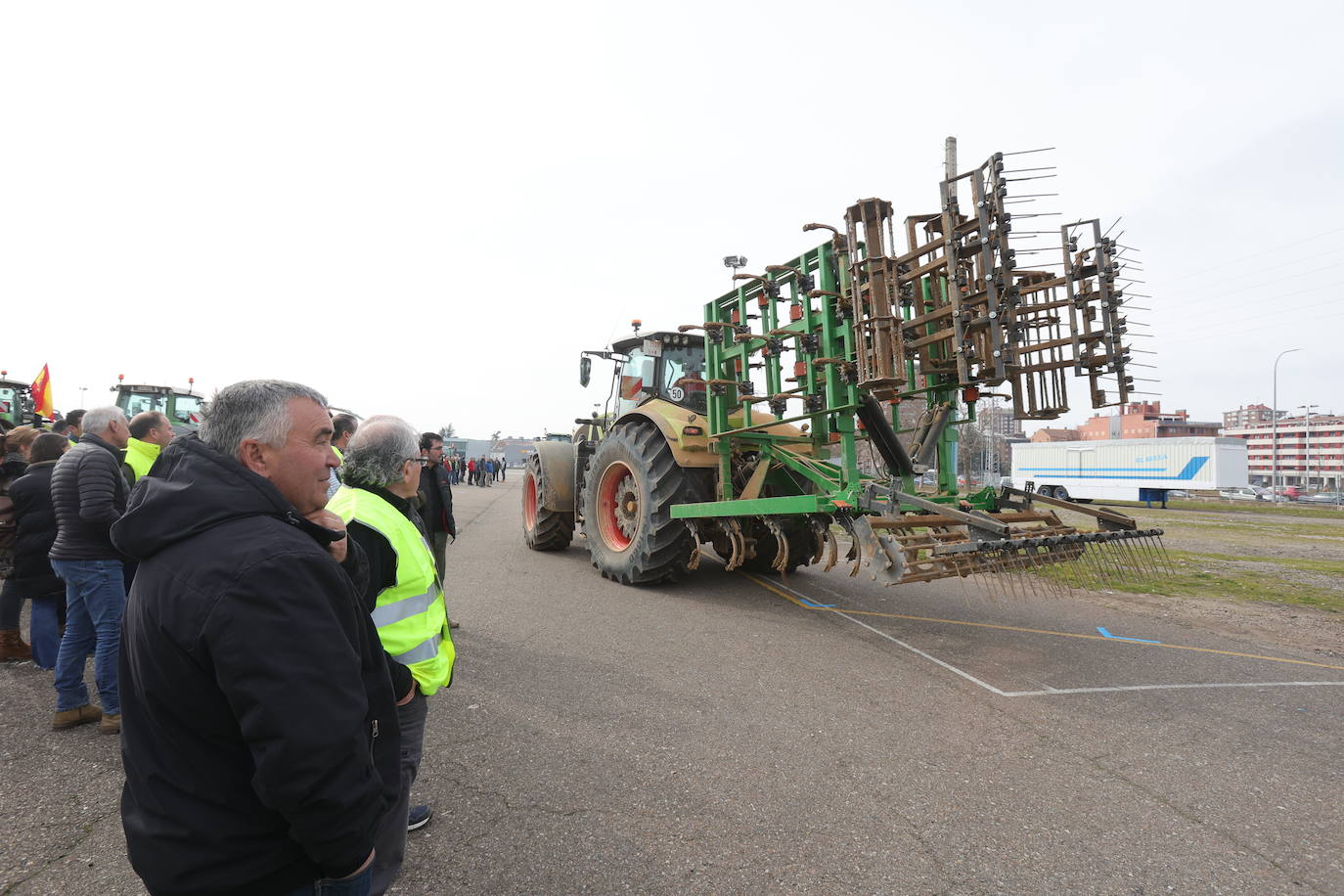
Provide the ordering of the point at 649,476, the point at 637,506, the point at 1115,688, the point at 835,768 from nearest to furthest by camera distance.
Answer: the point at 835,768 < the point at 1115,688 < the point at 649,476 < the point at 637,506

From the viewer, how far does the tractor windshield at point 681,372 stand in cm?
777

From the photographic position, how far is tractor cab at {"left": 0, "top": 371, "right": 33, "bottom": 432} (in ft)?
38.2

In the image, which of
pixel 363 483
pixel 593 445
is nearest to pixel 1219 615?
pixel 593 445

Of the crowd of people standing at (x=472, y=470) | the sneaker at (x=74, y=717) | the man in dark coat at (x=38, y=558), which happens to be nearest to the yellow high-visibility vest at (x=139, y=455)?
the man in dark coat at (x=38, y=558)

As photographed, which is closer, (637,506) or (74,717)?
(74,717)

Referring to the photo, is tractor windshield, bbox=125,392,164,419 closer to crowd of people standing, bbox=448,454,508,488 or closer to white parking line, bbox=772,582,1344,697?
white parking line, bbox=772,582,1344,697

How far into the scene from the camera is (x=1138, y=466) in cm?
2756

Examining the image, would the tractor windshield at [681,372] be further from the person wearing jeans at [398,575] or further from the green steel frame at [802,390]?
the person wearing jeans at [398,575]

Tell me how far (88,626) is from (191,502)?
3.18m

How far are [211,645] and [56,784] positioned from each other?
102 inches

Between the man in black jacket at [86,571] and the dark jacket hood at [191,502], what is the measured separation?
9.03 ft

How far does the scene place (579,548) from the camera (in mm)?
9641

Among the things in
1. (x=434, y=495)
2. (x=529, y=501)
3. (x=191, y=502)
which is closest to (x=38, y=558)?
(x=434, y=495)

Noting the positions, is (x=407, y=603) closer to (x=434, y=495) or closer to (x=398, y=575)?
(x=398, y=575)
